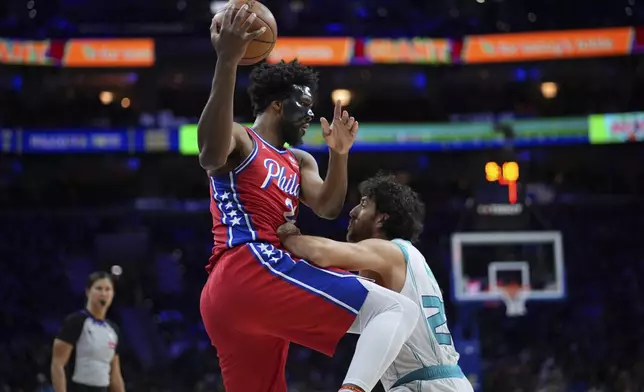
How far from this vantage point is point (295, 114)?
452cm

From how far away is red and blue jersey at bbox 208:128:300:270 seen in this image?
4.22 metres

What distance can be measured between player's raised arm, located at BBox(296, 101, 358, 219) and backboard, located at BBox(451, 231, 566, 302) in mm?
10002

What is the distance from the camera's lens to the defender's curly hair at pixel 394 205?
4859 millimetres

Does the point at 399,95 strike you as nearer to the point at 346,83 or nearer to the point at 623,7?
the point at 346,83

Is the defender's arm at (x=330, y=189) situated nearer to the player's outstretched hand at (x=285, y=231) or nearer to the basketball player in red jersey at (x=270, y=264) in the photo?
the basketball player in red jersey at (x=270, y=264)

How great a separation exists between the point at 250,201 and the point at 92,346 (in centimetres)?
448

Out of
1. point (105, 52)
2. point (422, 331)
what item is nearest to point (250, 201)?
point (422, 331)

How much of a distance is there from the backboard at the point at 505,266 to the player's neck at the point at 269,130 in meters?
10.2

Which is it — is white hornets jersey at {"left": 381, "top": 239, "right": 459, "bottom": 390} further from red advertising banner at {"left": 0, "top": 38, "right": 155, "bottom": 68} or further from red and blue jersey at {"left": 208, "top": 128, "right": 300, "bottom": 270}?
red advertising banner at {"left": 0, "top": 38, "right": 155, "bottom": 68}

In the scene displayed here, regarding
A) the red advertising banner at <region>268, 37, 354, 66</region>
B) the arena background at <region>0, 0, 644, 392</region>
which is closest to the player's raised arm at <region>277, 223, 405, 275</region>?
the arena background at <region>0, 0, 644, 392</region>

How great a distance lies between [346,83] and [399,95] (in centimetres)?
157

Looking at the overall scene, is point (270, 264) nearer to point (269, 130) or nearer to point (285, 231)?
point (285, 231)

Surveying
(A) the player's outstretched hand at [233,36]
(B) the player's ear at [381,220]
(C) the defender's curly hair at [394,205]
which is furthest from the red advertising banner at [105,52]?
(A) the player's outstretched hand at [233,36]

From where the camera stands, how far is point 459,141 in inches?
840
